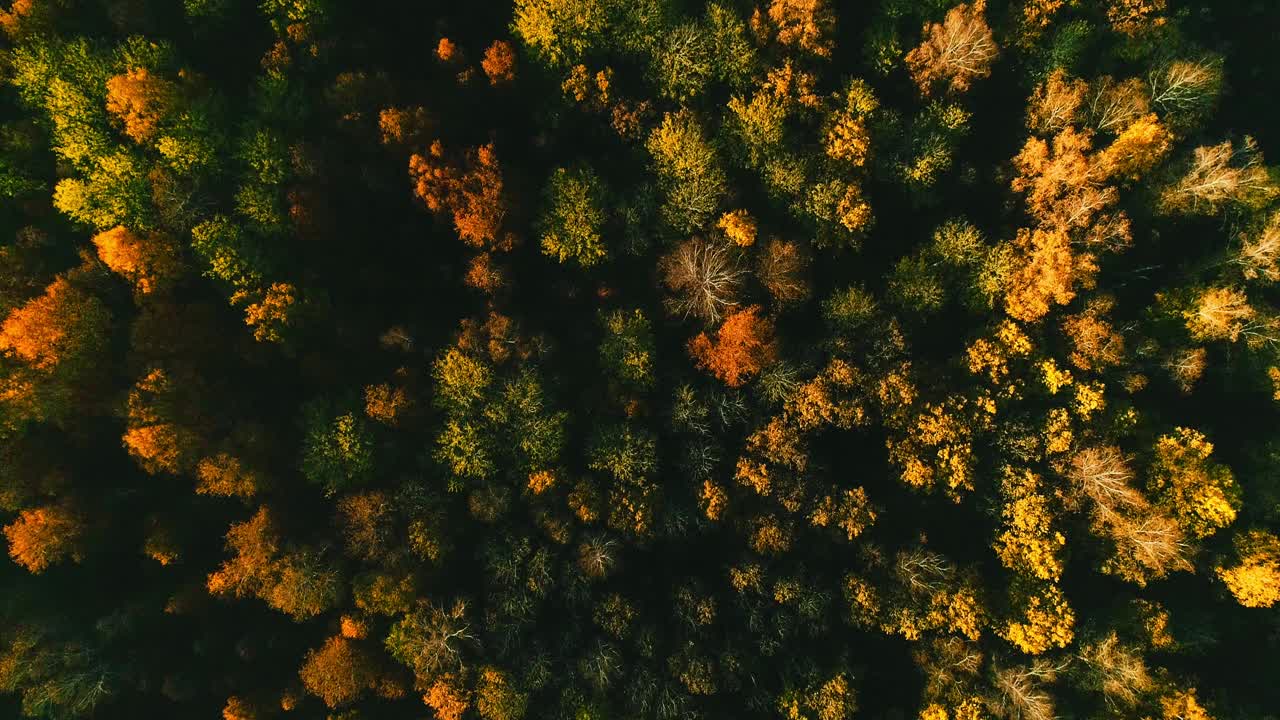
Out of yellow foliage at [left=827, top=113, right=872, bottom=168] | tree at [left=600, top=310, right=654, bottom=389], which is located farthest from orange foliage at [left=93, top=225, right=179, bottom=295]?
yellow foliage at [left=827, top=113, right=872, bottom=168]

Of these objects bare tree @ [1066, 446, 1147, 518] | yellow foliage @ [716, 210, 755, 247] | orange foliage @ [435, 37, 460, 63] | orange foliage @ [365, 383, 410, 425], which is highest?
orange foliage @ [435, 37, 460, 63]

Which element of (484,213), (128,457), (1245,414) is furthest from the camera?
(1245,414)

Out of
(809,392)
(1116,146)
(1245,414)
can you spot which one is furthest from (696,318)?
(1245,414)

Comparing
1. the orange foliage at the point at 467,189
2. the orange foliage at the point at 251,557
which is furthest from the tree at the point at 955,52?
the orange foliage at the point at 251,557

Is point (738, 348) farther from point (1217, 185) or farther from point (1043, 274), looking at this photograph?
point (1217, 185)

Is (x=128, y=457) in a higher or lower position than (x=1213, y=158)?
lower

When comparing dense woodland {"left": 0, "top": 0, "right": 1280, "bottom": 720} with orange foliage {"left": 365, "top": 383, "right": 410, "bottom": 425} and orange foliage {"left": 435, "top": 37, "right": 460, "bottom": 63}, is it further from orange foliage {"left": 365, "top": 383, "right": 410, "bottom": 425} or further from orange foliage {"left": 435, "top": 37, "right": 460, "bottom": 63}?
orange foliage {"left": 435, "top": 37, "right": 460, "bottom": 63}

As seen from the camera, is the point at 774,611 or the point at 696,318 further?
the point at 696,318

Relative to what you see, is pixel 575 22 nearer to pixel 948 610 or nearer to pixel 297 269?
pixel 297 269
